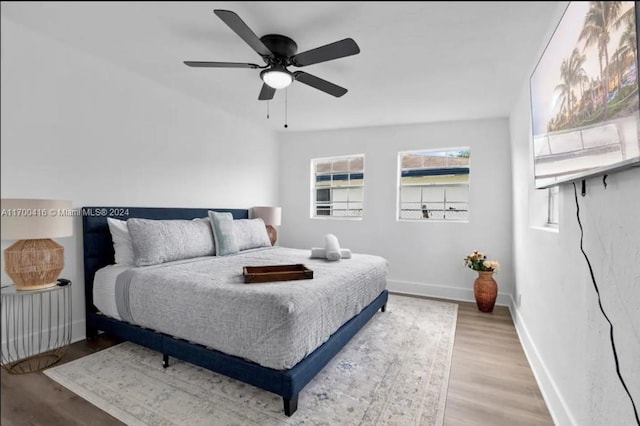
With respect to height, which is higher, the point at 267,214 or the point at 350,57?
the point at 350,57

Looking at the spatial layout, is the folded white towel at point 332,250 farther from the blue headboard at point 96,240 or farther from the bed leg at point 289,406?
the blue headboard at point 96,240

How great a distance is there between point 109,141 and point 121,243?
90 centimetres

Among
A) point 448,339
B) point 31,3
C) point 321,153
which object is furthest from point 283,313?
point 321,153

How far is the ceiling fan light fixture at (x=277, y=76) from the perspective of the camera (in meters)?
1.96

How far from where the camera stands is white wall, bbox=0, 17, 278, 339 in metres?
1.62

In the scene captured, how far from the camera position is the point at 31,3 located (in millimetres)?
615

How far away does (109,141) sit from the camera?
8.38 ft

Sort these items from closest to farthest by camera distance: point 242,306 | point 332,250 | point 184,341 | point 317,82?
point 242,306 → point 184,341 → point 317,82 → point 332,250

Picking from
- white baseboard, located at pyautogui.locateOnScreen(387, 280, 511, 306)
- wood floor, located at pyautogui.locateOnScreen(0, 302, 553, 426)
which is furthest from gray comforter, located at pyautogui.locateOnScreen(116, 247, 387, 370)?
white baseboard, located at pyautogui.locateOnScreen(387, 280, 511, 306)

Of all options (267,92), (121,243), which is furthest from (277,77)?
(121,243)

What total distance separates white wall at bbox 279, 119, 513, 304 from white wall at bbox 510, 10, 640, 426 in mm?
1507

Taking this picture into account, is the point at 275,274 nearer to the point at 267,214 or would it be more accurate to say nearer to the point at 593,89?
the point at 593,89

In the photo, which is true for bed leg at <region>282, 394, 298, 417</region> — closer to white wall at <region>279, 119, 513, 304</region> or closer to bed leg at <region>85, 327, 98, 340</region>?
bed leg at <region>85, 327, 98, 340</region>

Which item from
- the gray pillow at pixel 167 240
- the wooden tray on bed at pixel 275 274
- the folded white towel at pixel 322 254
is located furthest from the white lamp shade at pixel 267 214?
the wooden tray on bed at pixel 275 274
